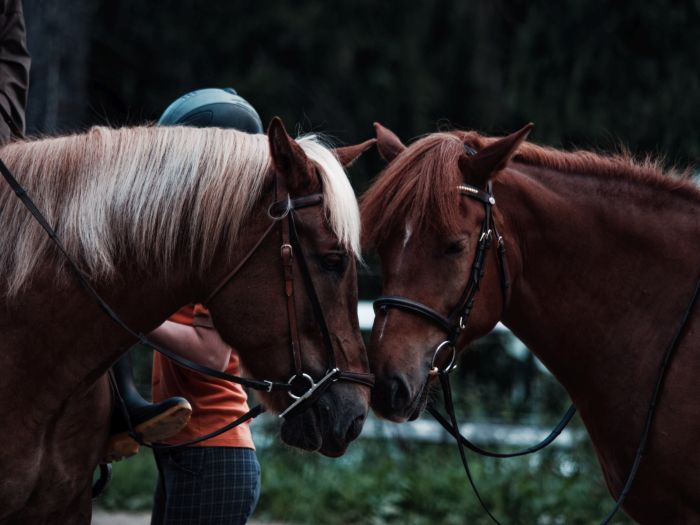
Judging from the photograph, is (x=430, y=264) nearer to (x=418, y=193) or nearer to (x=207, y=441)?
(x=418, y=193)

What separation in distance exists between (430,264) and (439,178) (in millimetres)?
306

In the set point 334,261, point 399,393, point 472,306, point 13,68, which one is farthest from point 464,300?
point 13,68

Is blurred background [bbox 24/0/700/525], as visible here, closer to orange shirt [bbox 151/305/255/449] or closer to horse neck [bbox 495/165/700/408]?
horse neck [bbox 495/165/700/408]

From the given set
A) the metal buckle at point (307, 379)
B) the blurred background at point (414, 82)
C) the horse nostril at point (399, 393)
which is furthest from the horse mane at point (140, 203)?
the blurred background at point (414, 82)

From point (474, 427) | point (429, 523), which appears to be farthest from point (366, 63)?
point (429, 523)

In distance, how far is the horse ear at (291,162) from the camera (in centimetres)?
294

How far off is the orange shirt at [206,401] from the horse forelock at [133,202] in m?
0.52

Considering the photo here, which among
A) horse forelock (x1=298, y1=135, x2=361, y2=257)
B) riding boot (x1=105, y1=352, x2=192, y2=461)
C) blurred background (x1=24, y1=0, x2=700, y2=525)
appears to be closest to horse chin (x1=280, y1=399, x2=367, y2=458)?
riding boot (x1=105, y1=352, x2=192, y2=461)

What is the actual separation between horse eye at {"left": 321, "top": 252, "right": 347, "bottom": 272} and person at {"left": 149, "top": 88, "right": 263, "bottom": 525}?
1.95 feet

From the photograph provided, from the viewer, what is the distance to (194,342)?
340 centimetres

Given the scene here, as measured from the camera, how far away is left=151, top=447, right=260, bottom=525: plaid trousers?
3416 millimetres

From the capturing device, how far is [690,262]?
3.66 meters

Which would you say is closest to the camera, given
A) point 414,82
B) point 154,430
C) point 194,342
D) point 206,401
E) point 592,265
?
point 154,430

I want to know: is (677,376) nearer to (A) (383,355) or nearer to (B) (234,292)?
(A) (383,355)
